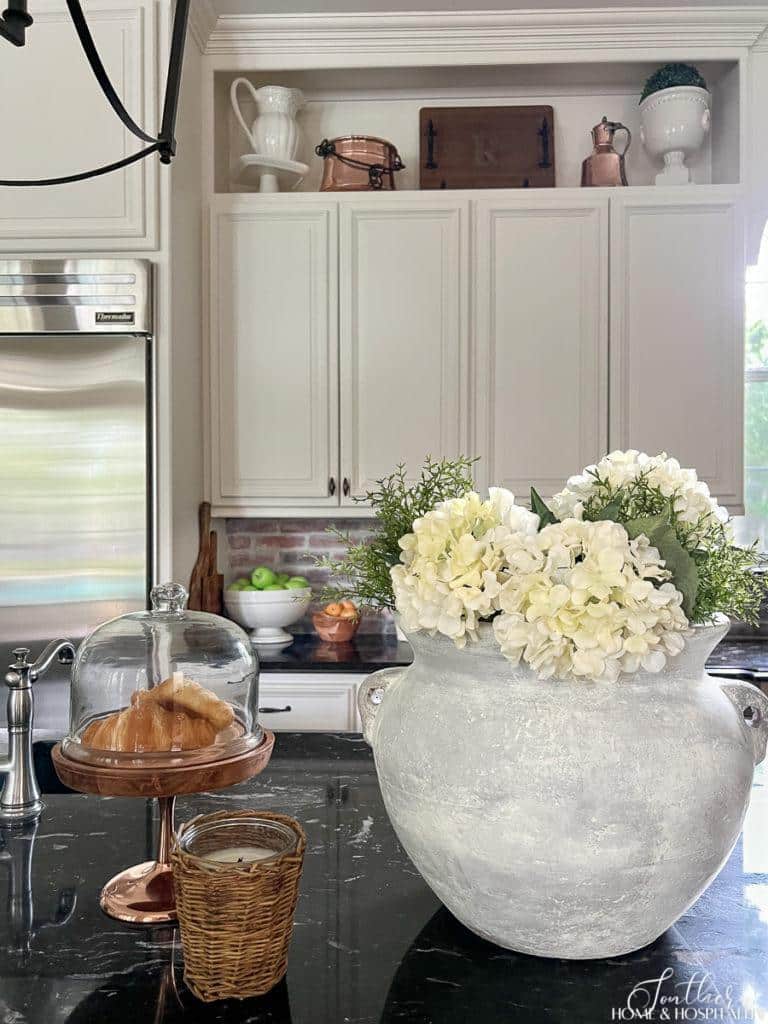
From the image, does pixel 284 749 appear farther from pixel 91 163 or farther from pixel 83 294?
pixel 91 163

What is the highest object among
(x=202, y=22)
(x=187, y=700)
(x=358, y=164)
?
(x=202, y=22)

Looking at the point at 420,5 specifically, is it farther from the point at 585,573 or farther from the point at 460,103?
the point at 585,573

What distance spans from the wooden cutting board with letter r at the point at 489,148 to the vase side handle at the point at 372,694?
7.48 ft

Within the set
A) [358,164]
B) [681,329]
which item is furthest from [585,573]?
[358,164]

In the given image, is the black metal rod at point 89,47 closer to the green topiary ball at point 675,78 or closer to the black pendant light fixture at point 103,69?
the black pendant light fixture at point 103,69

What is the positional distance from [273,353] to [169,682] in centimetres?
Answer: 200

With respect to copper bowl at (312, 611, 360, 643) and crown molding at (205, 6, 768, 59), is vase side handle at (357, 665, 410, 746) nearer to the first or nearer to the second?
copper bowl at (312, 611, 360, 643)

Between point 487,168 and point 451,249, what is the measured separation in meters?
0.33

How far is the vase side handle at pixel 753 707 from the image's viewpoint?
2.60 ft

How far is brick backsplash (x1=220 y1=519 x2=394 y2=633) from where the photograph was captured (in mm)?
3084

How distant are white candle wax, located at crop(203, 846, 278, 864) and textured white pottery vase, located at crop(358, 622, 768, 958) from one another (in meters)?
0.13

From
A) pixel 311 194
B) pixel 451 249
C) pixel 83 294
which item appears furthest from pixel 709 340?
pixel 83 294

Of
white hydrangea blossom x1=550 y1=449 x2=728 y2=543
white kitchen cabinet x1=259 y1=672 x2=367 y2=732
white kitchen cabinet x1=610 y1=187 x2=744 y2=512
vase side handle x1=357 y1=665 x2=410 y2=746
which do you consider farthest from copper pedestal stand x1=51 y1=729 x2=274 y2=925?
white kitchen cabinet x1=610 y1=187 x2=744 y2=512

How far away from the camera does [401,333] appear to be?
2.76m
